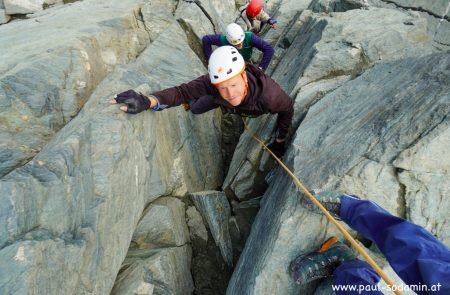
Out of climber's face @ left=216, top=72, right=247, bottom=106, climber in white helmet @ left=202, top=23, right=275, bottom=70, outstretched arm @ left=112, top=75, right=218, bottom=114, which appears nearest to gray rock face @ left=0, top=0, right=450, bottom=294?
outstretched arm @ left=112, top=75, right=218, bottom=114

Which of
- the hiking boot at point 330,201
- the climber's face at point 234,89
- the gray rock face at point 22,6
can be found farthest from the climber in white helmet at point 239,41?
the gray rock face at point 22,6

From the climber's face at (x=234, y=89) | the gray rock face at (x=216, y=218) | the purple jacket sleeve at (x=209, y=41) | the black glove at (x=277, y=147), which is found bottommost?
the gray rock face at (x=216, y=218)

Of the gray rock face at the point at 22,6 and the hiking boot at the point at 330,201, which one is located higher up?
the hiking boot at the point at 330,201

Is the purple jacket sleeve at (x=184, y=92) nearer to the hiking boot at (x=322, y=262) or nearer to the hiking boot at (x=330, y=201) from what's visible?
the hiking boot at (x=330, y=201)

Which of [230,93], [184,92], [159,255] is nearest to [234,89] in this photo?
[230,93]

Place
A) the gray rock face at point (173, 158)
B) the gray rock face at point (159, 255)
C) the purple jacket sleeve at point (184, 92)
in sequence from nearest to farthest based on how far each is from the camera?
the gray rock face at point (173, 158) → the gray rock face at point (159, 255) → the purple jacket sleeve at point (184, 92)

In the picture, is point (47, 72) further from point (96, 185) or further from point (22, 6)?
point (22, 6)

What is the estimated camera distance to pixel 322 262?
15.7 ft

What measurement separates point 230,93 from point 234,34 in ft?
15.2

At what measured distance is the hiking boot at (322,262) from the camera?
4.76m

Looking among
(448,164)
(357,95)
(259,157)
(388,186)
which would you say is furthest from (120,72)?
(448,164)

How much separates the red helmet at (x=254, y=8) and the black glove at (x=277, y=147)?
8592mm

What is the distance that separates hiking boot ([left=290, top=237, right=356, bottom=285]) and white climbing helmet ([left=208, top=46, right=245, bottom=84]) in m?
3.47

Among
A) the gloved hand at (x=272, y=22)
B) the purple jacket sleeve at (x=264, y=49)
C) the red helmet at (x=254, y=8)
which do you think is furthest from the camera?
the gloved hand at (x=272, y=22)
